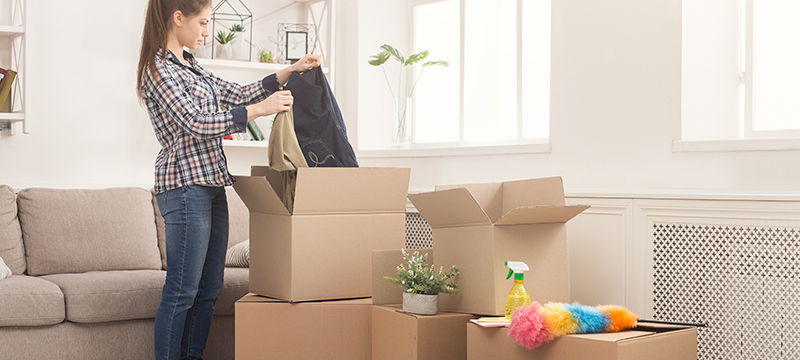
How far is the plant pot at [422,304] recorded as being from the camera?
1655mm

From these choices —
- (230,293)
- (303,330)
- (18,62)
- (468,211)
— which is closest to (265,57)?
(18,62)

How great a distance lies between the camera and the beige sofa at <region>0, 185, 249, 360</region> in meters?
2.15

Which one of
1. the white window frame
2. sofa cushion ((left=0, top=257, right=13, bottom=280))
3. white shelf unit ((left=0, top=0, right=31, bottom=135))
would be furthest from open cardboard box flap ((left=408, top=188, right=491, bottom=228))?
white shelf unit ((left=0, top=0, right=31, bottom=135))

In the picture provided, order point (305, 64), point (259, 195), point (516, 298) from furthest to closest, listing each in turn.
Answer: point (305, 64) → point (259, 195) → point (516, 298)

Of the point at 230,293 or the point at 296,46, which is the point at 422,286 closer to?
the point at 230,293

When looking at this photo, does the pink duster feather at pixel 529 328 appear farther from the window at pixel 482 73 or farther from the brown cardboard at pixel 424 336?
the window at pixel 482 73

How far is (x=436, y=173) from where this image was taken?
112 inches

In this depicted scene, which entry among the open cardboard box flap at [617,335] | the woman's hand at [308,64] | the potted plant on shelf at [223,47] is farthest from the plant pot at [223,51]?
the open cardboard box flap at [617,335]

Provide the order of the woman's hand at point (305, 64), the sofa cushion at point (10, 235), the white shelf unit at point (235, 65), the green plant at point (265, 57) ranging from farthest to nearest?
the green plant at point (265, 57), the white shelf unit at point (235, 65), the sofa cushion at point (10, 235), the woman's hand at point (305, 64)

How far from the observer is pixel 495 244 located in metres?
1.60

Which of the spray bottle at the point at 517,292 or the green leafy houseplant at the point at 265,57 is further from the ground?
the green leafy houseplant at the point at 265,57

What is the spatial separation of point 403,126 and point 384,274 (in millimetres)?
1390

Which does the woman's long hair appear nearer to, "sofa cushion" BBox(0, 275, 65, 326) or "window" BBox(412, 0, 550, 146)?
"sofa cushion" BBox(0, 275, 65, 326)

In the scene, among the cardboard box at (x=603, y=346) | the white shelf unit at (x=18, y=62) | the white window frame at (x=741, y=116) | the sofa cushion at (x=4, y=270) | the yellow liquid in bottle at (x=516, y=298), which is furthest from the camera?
the white shelf unit at (x=18, y=62)
